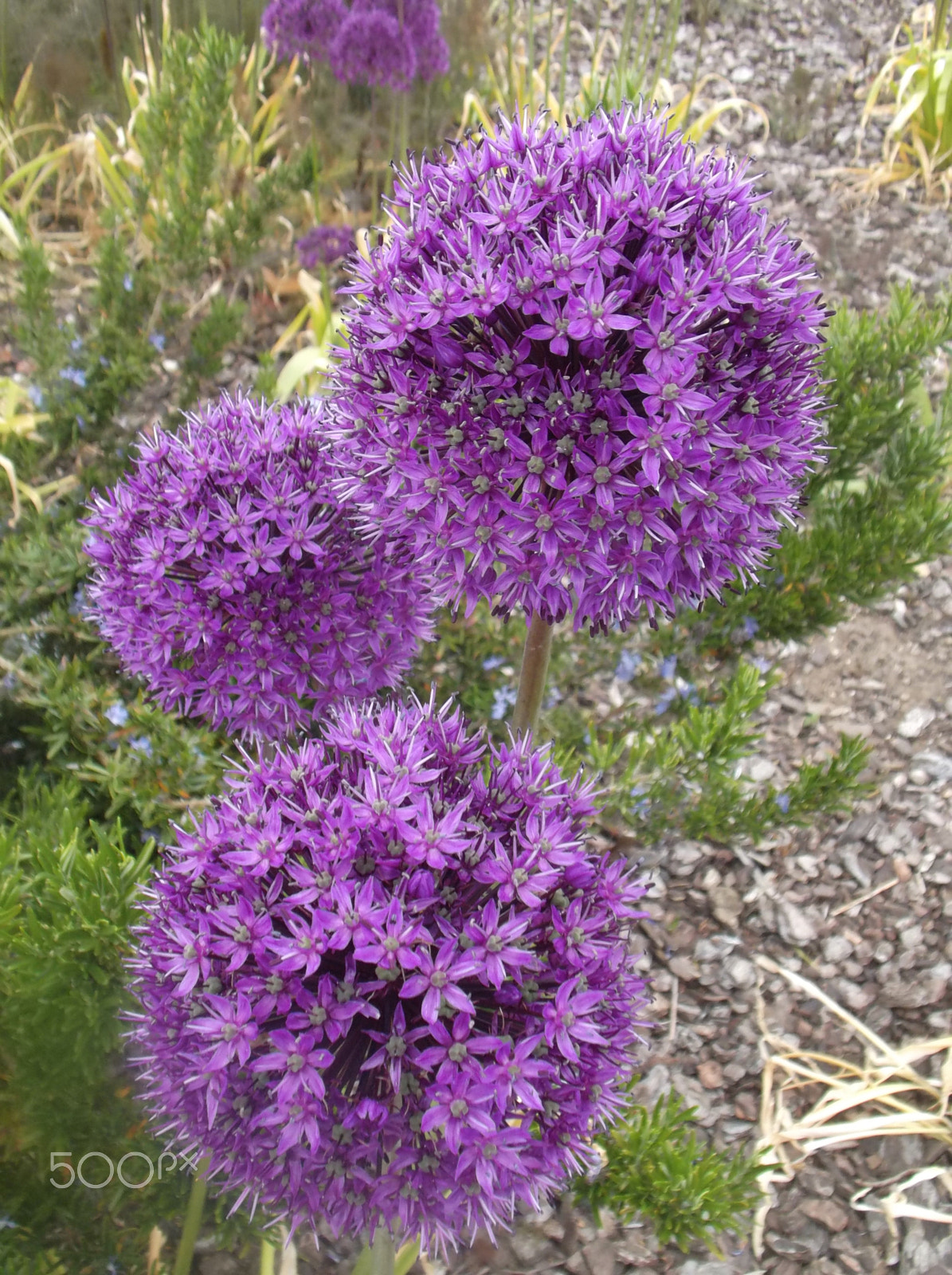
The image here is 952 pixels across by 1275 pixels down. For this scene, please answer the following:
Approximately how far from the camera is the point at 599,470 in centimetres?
150

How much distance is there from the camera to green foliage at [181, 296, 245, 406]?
340 cm

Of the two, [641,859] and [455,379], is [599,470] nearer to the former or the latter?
[455,379]

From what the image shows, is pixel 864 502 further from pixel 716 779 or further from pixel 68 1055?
pixel 68 1055

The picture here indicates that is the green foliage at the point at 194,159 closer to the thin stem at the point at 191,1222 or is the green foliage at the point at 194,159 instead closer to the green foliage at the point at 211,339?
the green foliage at the point at 211,339

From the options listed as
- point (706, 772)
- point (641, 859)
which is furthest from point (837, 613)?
point (641, 859)

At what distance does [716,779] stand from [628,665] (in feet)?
2.31

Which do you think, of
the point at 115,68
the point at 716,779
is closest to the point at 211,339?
the point at 716,779

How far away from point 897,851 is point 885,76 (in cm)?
461

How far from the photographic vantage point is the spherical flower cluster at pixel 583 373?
4.92 ft

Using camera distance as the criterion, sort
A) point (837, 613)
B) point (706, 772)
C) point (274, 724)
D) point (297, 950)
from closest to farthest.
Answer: point (297, 950)
point (274, 724)
point (706, 772)
point (837, 613)

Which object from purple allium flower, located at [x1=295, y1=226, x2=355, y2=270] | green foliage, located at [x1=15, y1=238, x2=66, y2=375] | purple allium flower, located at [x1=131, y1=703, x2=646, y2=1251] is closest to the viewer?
purple allium flower, located at [x1=131, y1=703, x2=646, y2=1251]

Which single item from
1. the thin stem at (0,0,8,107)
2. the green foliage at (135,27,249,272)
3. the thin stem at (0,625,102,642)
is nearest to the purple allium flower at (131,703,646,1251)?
the thin stem at (0,625,102,642)

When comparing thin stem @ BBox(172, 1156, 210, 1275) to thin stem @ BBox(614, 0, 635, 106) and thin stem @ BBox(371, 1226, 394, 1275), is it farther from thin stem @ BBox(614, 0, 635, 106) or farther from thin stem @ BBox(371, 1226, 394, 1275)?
thin stem @ BBox(614, 0, 635, 106)

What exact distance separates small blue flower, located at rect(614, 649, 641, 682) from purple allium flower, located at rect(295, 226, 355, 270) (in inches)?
85.2
